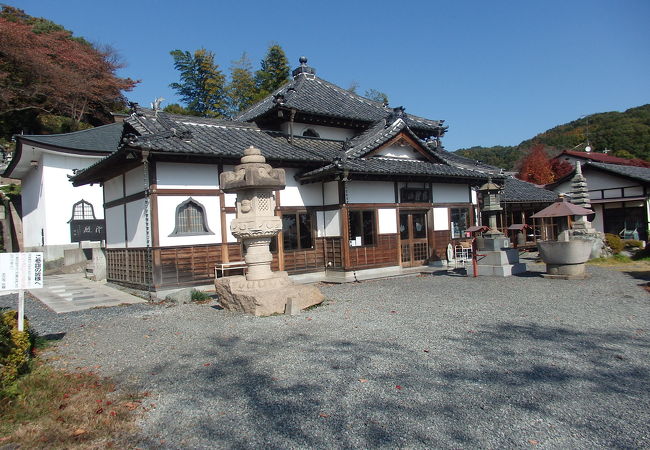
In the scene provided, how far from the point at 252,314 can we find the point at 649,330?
271 inches

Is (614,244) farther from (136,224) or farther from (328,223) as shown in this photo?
(136,224)

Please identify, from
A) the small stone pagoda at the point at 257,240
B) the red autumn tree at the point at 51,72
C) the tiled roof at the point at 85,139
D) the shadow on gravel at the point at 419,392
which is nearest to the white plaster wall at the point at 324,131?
the small stone pagoda at the point at 257,240

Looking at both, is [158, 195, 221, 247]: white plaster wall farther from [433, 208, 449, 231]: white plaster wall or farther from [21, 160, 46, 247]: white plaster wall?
[21, 160, 46, 247]: white plaster wall

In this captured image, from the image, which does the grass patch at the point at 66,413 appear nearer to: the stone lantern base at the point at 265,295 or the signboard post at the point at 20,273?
the signboard post at the point at 20,273

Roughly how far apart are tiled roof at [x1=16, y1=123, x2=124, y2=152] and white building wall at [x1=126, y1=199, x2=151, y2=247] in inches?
389

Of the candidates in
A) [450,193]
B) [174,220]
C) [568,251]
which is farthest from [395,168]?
[174,220]

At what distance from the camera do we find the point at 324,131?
17203 millimetres

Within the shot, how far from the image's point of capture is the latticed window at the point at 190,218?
39.2 feet

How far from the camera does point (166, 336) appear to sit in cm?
721

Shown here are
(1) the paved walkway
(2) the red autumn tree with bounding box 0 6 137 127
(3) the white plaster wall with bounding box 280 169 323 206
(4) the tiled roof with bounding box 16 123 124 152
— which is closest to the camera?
(1) the paved walkway

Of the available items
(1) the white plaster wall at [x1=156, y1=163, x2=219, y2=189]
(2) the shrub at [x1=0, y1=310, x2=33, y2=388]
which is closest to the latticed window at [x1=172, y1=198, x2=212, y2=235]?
(1) the white plaster wall at [x1=156, y1=163, x2=219, y2=189]

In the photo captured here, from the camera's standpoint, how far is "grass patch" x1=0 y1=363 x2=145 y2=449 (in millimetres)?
3604

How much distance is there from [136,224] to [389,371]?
1041 cm

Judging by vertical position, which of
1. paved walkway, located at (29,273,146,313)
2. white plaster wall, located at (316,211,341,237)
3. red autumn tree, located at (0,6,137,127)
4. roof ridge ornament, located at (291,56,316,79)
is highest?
red autumn tree, located at (0,6,137,127)
